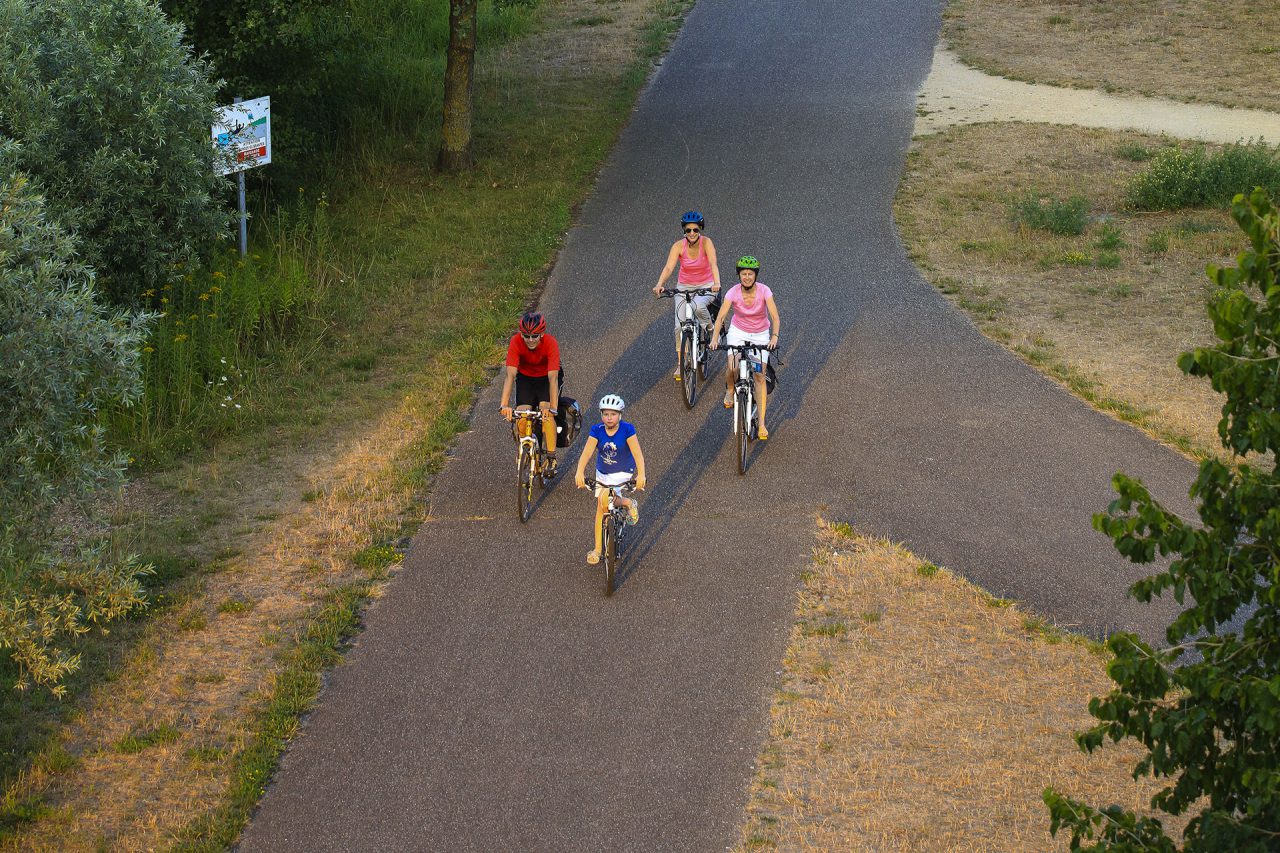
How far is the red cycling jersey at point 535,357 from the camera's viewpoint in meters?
11.8

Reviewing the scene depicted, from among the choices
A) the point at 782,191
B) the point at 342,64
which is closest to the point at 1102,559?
the point at 782,191

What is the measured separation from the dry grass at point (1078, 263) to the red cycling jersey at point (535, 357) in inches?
243

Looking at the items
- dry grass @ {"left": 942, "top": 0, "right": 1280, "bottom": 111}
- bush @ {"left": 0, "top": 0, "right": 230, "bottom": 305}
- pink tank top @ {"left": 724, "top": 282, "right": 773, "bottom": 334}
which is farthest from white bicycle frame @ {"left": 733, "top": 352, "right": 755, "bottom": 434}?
dry grass @ {"left": 942, "top": 0, "right": 1280, "bottom": 111}

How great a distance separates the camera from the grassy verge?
27.9 ft

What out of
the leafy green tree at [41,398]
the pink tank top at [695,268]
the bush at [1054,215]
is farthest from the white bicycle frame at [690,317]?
the bush at [1054,215]

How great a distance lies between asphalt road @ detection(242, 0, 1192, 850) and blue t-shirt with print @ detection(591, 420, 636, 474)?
98cm

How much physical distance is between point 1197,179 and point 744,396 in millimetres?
12355

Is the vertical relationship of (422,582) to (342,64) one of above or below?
below

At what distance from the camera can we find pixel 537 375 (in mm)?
11867

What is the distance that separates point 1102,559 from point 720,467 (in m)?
3.56

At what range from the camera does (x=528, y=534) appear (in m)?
11.6

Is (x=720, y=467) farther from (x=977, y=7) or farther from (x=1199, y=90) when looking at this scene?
(x=977, y=7)

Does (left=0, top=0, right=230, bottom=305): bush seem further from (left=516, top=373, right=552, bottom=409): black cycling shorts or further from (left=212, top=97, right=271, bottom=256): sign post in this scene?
(left=516, top=373, right=552, bottom=409): black cycling shorts

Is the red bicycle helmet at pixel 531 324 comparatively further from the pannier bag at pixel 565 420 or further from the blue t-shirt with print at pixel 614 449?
the blue t-shirt with print at pixel 614 449
